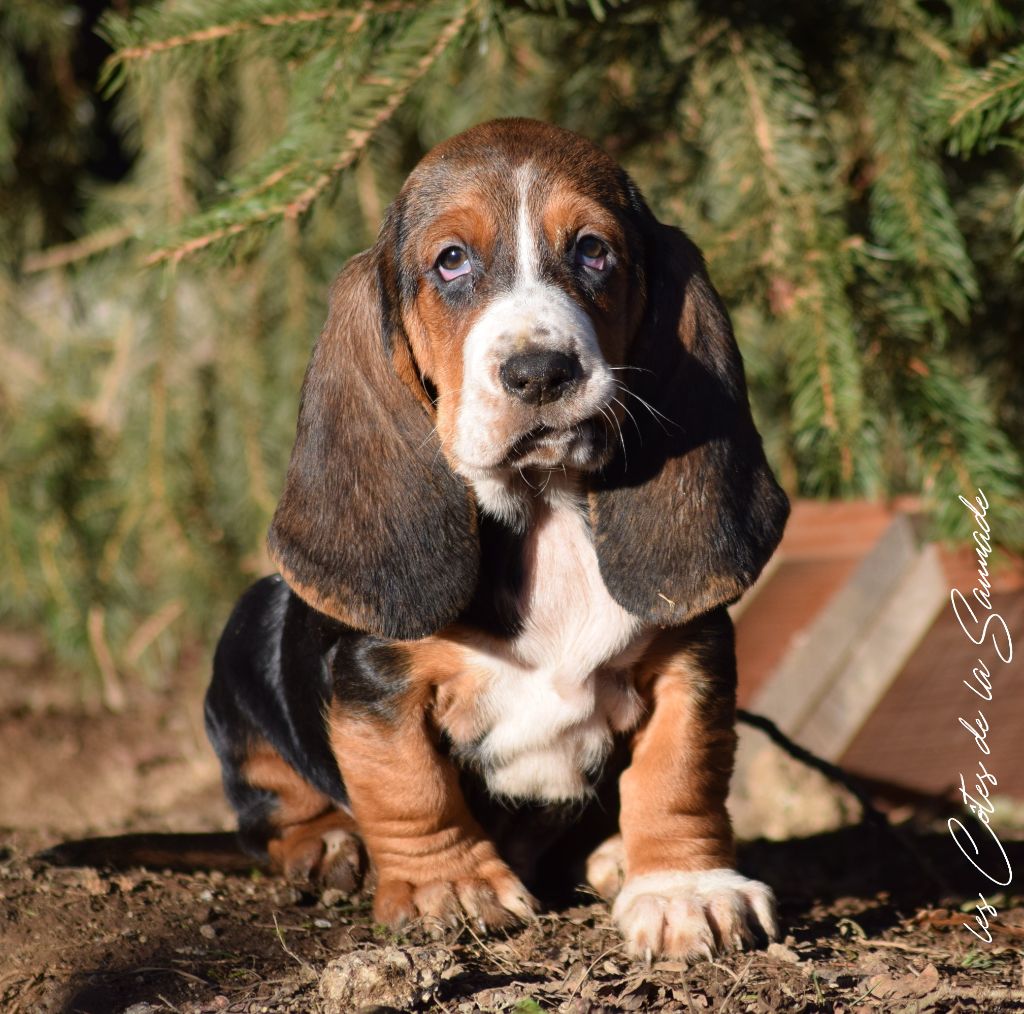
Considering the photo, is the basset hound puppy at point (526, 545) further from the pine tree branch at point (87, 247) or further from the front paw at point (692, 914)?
the pine tree branch at point (87, 247)

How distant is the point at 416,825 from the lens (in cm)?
289

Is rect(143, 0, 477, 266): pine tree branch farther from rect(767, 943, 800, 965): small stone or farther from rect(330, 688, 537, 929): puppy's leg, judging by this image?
rect(767, 943, 800, 965): small stone

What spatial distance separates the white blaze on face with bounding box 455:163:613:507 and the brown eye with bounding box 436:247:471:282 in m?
0.13

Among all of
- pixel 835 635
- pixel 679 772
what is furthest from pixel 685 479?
pixel 835 635

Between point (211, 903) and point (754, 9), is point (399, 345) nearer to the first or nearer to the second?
point (211, 903)

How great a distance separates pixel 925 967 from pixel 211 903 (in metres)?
1.46

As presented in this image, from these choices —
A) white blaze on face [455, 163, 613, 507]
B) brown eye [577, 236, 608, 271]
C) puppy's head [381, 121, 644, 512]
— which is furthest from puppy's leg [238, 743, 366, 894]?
brown eye [577, 236, 608, 271]

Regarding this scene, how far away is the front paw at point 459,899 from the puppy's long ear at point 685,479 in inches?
26.3

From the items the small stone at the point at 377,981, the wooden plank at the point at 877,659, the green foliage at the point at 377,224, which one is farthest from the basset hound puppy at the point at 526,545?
the wooden plank at the point at 877,659

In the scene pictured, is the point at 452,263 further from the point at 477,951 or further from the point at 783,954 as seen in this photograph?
the point at 783,954

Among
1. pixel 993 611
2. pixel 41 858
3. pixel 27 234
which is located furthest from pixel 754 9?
pixel 27 234

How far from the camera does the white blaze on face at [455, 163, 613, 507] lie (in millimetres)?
2488

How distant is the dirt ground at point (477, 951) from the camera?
234cm

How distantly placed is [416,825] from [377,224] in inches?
98.8
